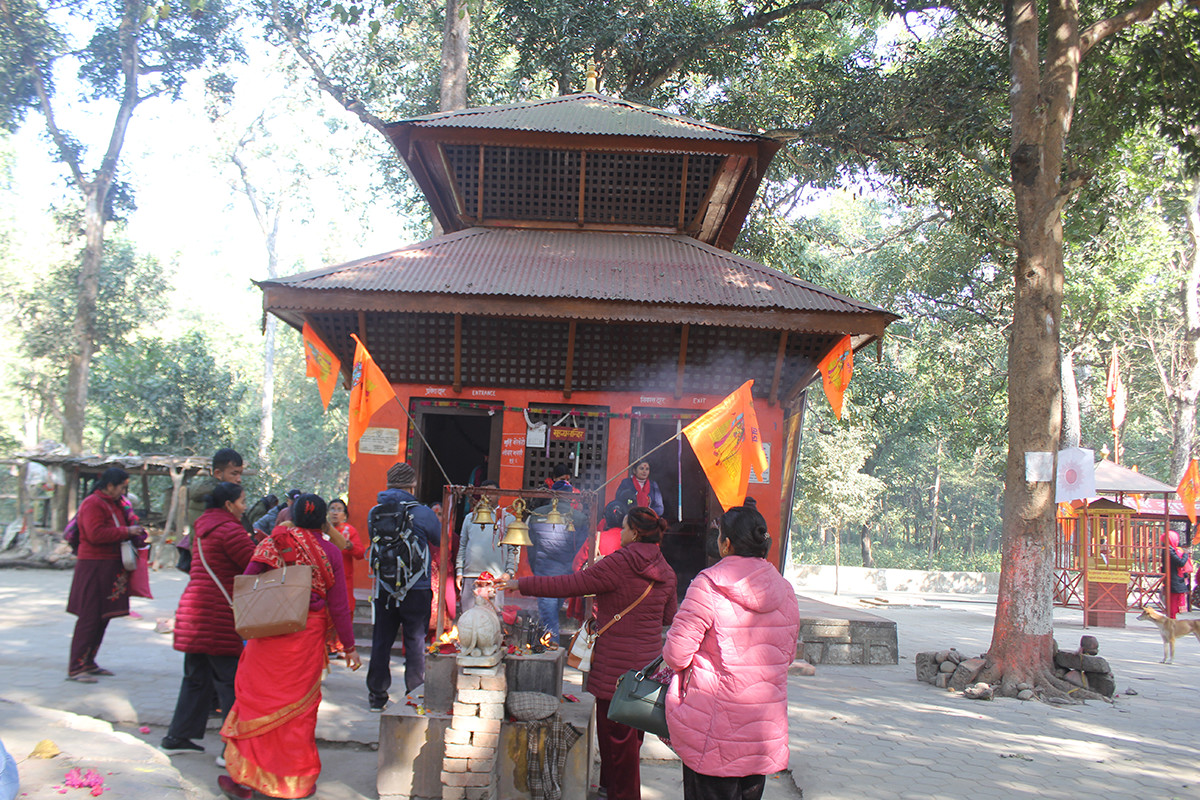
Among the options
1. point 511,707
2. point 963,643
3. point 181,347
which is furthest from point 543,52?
point 511,707

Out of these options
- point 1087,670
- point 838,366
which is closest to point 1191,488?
point 1087,670

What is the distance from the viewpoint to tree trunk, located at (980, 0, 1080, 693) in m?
8.49

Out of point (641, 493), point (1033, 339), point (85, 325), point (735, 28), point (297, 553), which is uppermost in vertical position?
point (735, 28)

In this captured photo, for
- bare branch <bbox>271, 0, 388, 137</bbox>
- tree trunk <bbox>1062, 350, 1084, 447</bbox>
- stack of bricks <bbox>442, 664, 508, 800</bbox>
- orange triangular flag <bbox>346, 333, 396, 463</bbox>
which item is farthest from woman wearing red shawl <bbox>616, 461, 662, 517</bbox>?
tree trunk <bbox>1062, 350, 1084, 447</bbox>

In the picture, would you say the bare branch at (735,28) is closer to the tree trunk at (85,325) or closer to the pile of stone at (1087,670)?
the pile of stone at (1087,670)

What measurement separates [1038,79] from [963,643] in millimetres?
8205

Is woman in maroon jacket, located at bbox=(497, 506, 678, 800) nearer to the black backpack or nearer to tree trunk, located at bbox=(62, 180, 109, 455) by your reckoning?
the black backpack

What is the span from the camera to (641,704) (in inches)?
148

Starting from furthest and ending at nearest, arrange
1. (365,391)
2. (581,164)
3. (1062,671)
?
(581,164), (1062,671), (365,391)

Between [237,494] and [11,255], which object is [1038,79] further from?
[11,255]

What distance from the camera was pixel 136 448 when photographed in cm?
1994

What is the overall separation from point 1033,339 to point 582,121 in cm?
643

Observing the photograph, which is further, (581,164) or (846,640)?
(581,164)

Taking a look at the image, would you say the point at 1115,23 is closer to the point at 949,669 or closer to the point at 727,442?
the point at 727,442
